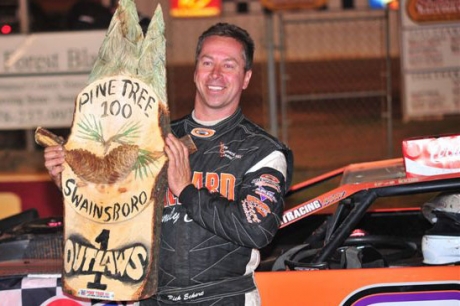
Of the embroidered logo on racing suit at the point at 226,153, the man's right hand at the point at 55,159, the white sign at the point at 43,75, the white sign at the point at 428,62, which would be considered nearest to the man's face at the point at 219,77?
the embroidered logo on racing suit at the point at 226,153

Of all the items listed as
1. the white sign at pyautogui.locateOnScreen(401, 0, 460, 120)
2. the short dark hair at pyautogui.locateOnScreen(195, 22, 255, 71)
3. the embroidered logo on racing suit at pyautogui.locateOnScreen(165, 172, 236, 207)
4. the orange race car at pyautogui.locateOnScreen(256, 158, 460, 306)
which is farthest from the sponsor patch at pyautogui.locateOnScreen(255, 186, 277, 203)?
the white sign at pyautogui.locateOnScreen(401, 0, 460, 120)

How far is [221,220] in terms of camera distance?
3072 millimetres

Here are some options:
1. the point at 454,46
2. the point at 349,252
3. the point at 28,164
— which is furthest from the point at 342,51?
the point at 349,252

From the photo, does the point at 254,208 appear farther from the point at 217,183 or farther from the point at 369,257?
the point at 369,257

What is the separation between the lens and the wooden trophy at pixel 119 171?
315cm

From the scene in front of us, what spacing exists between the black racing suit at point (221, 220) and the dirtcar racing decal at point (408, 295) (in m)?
0.58

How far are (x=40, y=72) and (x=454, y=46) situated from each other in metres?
3.92

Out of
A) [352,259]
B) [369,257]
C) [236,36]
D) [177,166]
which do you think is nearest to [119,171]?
[177,166]

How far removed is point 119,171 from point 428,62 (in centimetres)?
635

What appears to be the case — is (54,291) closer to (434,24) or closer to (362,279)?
(362,279)

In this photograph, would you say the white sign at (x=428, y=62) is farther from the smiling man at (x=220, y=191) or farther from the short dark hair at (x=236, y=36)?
the smiling man at (x=220, y=191)

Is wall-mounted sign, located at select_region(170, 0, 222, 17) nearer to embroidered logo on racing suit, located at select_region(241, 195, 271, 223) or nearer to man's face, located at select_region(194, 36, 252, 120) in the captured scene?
man's face, located at select_region(194, 36, 252, 120)

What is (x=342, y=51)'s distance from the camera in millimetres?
17375

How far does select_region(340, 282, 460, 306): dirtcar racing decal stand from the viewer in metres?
3.62
